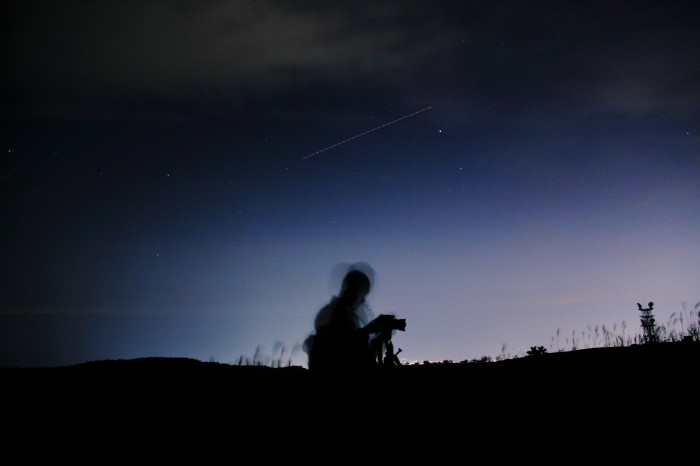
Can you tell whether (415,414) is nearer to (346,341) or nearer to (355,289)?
(346,341)

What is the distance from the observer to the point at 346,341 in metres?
5.78

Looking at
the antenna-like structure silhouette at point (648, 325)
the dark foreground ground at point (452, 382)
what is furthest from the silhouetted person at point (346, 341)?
the antenna-like structure silhouette at point (648, 325)

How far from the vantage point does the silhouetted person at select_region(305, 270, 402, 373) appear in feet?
18.9

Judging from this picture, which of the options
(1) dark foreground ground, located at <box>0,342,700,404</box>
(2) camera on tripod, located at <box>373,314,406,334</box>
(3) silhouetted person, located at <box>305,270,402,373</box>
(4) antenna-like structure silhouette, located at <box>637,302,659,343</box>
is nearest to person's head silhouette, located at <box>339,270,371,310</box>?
(3) silhouetted person, located at <box>305,270,402,373</box>

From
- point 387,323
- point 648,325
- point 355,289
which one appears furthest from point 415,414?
point 648,325

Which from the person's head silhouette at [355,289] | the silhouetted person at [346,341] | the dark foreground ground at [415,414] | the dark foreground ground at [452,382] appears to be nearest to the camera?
the dark foreground ground at [415,414]

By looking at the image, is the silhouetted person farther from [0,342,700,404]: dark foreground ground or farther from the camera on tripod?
[0,342,700,404]: dark foreground ground

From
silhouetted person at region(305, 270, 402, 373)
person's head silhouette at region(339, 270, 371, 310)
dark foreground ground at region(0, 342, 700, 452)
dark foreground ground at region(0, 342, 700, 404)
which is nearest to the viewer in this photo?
dark foreground ground at region(0, 342, 700, 452)

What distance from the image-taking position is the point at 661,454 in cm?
352

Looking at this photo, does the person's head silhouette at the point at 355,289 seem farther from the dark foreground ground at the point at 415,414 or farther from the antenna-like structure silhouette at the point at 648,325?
the antenna-like structure silhouette at the point at 648,325

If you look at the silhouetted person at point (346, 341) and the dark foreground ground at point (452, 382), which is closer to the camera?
the dark foreground ground at point (452, 382)

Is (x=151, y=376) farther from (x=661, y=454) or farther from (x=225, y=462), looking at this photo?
(x=661, y=454)

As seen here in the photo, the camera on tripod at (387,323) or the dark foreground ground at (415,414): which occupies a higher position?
the camera on tripod at (387,323)

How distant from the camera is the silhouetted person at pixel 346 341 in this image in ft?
18.9
